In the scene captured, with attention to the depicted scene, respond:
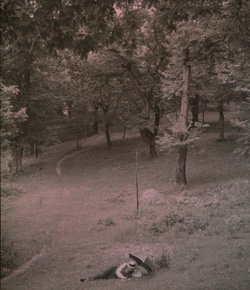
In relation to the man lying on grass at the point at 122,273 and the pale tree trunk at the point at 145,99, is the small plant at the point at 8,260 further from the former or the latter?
the pale tree trunk at the point at 145,99

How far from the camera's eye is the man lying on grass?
842 centimetres

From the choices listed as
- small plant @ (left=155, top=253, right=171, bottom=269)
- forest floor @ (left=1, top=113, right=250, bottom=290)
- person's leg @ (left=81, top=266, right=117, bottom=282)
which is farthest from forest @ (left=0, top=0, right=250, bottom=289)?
small plant @ (left=155, top=253, right=171, bottom=269)

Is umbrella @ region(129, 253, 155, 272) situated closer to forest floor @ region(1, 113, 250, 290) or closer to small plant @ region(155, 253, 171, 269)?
forest floor @ region(1, 113, 250, 290)

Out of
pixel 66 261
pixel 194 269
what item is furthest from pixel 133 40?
pixel 66 261

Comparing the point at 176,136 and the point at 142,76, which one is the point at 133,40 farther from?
the point at 142,76

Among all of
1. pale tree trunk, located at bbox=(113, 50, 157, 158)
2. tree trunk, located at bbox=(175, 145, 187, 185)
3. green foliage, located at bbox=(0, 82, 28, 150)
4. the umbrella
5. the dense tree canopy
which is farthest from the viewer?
pale tree trunk, located at bbox=(113, 50, 157, 158)

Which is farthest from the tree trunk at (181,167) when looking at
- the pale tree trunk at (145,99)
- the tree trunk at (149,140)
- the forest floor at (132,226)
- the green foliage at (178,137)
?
the tree trunk at (149,140)

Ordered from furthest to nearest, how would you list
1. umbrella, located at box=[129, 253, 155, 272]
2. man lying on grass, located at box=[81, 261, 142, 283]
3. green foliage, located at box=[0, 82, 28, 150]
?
1. man lying on grass, located at box=[81, 261, 142, 283]
2. umbrella, located at box=[129, 253, 155, 272]
3. green foliage, located at box=[0, 82, 28, 150]

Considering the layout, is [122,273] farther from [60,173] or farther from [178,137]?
[60,173]

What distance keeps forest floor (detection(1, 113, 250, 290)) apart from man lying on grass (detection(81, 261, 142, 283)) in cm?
25

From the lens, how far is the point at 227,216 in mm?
12289

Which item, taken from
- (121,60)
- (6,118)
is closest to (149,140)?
(121,60)

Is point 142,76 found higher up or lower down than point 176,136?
higher up

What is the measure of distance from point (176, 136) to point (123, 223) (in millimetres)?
7897
